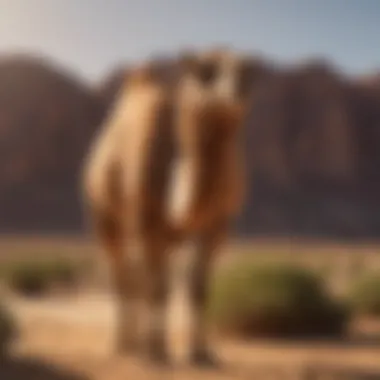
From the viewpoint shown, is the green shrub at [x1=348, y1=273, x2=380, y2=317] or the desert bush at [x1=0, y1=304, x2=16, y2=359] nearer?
the desert bush at [x1=0, y1=304, x2=16, y2=359]

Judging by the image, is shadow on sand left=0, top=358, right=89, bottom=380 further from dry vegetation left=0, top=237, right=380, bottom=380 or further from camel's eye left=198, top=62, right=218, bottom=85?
camel's eye left=198, top=62, right=218, bottom=85

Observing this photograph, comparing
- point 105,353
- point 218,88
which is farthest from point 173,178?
point 105,353

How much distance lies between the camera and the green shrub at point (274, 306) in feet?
25.9

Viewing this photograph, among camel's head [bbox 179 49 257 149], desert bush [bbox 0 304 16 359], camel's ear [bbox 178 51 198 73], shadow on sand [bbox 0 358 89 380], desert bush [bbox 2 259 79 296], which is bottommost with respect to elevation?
shadow on sand [bbox 0 358 89 380]

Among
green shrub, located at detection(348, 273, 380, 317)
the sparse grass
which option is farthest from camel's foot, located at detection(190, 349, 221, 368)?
the sparse grass

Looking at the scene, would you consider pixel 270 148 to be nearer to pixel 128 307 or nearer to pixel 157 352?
pixel 128 307

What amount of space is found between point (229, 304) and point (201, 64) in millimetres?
3294

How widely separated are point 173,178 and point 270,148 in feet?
66.6

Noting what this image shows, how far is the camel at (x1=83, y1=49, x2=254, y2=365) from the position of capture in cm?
531

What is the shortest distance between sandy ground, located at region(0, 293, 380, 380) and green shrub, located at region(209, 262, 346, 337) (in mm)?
533

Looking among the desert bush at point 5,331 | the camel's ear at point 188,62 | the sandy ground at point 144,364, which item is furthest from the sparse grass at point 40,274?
the camel's ear at point 188,62

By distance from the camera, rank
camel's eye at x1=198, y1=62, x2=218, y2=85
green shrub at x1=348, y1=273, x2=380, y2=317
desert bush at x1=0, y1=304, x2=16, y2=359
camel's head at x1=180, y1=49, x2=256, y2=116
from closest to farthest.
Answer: camel's head at x1=180, y1=49, x2=256, y2=116, camel's eye at x1=198, y1=62, x2=218, y2=85, desert bush at x1=0, y1=304, x2=16, y2=359, green shrub at x1=348, y1=273, x2=380, y2=317

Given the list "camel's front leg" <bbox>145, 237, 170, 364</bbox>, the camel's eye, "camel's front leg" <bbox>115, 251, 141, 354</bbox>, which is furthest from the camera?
"camel's front leg" <bbox>115, 251, 141, 354</bbox>

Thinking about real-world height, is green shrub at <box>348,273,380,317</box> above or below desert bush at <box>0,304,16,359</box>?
above
